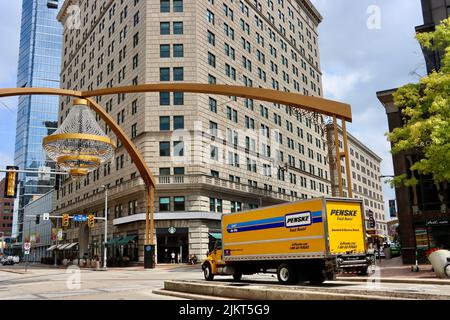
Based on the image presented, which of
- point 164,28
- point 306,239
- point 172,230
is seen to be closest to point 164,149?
point 172,230

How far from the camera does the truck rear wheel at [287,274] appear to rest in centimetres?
1859

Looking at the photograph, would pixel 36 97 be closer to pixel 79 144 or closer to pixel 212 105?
pixel 212 105

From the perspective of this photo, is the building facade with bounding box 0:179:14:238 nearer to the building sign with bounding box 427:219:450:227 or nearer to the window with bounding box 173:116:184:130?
the window with bounding box 173:116:184:130

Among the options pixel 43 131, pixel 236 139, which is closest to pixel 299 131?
pixel 236 139

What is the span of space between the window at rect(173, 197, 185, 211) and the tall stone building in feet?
0.38

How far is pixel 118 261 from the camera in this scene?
53.9 meters

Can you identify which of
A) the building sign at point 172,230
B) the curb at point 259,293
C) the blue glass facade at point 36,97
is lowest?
the curb at point 259,293

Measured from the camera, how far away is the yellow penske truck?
17.5 meters

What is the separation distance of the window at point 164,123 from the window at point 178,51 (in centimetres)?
830

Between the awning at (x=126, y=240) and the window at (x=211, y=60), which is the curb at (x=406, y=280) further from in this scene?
the window at (x=211, y=60)

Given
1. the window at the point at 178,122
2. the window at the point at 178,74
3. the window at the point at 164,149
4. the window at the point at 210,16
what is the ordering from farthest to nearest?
1. the window at the point at 210,16
2. the window at the point at 178,74
3. the window at the point at 178,122
4. the window at the point at 164,149

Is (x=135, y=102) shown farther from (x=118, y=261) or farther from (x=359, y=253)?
(x=359, y=253)

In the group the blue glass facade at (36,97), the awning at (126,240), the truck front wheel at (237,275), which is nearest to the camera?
the truck front wheel at (237,275)

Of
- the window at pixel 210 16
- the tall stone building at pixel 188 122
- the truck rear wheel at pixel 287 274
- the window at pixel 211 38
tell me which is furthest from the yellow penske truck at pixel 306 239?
the window at pixel 210 16
